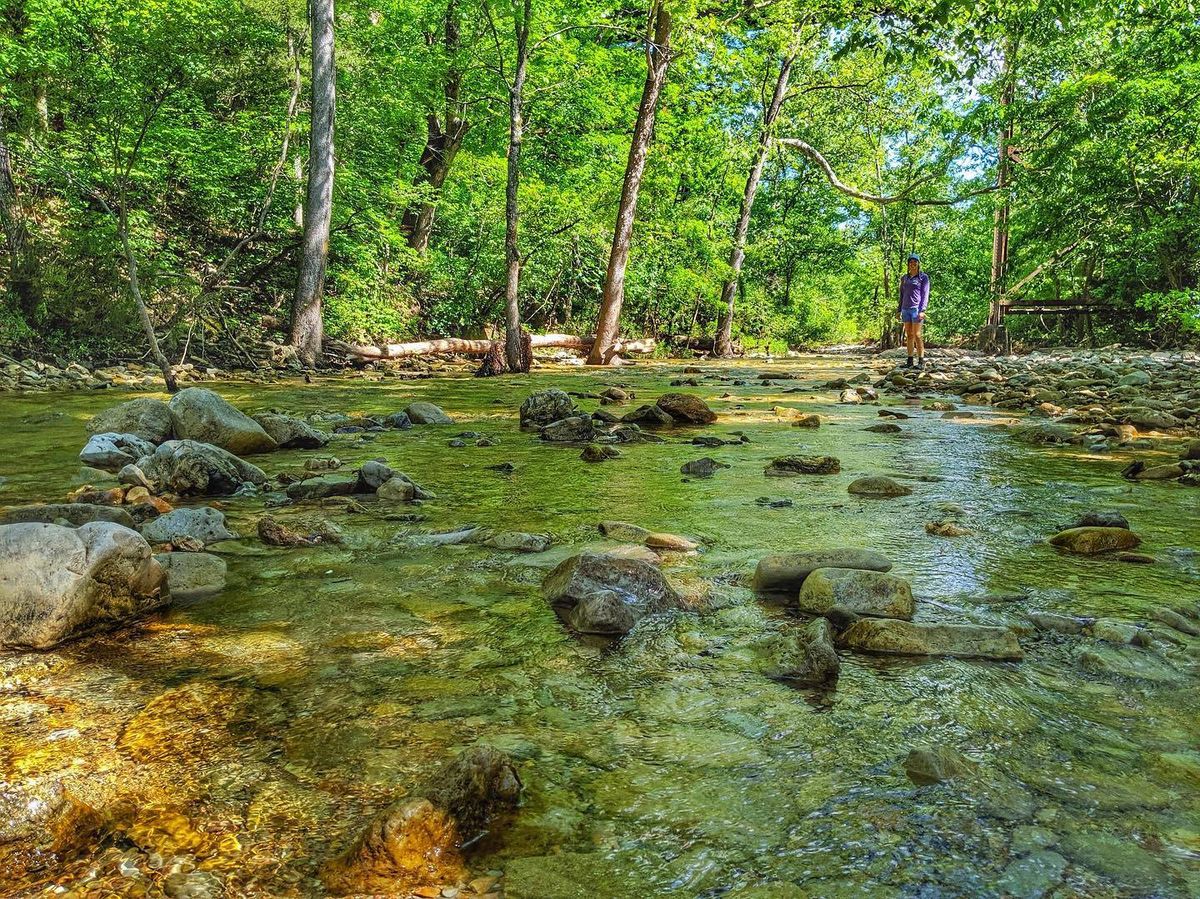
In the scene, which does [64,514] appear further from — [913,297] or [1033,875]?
[913,297]

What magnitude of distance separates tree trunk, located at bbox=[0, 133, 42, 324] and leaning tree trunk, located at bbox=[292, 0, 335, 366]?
13.0 ft

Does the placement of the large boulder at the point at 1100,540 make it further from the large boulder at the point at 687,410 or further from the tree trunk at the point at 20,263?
the tree trunk at the point at 20,263

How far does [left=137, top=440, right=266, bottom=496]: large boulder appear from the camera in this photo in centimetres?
423

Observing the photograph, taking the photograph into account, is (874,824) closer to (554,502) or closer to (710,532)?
(710,532)

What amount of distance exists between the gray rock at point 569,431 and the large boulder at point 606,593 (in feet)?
12.4

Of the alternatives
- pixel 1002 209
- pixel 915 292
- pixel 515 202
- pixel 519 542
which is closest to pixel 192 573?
pixel 519 542

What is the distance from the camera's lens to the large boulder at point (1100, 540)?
300 cm

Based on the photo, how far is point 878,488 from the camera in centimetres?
417

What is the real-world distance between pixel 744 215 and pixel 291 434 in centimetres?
1805

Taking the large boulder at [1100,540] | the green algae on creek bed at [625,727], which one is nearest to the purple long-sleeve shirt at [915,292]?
the green algae on creek bed at [625,727]

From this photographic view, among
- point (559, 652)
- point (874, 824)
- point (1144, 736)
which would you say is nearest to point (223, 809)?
point (559, 652)

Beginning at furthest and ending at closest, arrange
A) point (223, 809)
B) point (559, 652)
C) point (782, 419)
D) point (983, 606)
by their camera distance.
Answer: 1. point (782, 419)
2. point (983, 606)
3. point (559, 652)
4. point (223, 809)

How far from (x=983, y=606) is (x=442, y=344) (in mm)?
17347

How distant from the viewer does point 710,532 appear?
3.40 m
